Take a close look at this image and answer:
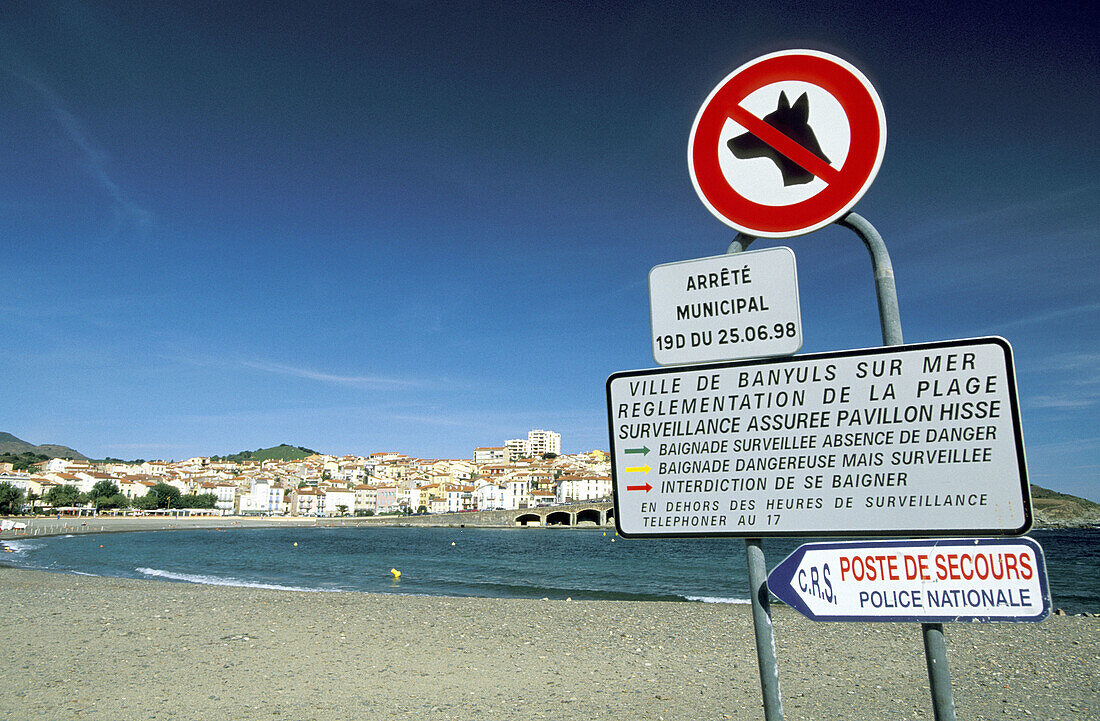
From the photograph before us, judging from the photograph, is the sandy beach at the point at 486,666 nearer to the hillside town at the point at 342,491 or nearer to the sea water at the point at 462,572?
the sea water at the point at 462,572

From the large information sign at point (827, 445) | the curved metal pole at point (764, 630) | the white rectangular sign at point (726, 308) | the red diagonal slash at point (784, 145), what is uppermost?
the red diagonal slash at point (784, 145)

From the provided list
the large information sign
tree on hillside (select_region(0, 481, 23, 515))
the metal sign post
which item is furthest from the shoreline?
the metal sign post

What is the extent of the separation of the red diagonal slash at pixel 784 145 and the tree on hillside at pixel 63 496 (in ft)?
521

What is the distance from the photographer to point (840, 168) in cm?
194

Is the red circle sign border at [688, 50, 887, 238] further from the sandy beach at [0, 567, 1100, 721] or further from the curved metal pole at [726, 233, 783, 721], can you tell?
the sandy beach at [0, 567, 1100, 721]

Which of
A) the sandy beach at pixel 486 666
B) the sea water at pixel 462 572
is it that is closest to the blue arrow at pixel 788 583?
the sandy beach at pixel 486 666

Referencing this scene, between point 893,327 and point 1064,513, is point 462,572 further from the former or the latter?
point 1064,513

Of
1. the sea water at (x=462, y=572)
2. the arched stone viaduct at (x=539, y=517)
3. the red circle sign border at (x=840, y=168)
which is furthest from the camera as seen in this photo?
the arched stone viaduct at (x=539, y=517)

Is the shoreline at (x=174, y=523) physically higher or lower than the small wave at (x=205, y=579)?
lower

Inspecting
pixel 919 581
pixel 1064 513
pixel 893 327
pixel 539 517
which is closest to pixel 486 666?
pixel 919 581

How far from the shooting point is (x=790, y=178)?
1979 millimetres

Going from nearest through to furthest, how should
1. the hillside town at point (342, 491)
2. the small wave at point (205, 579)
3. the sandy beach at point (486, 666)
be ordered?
the sandy beach at point (486, 666), the small wave at point (205, 579), the hillside town at point (342, 491)

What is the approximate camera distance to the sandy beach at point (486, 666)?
849cm

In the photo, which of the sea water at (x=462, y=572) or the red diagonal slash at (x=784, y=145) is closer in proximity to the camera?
the red diagonal slash at (x=784, y=145)
